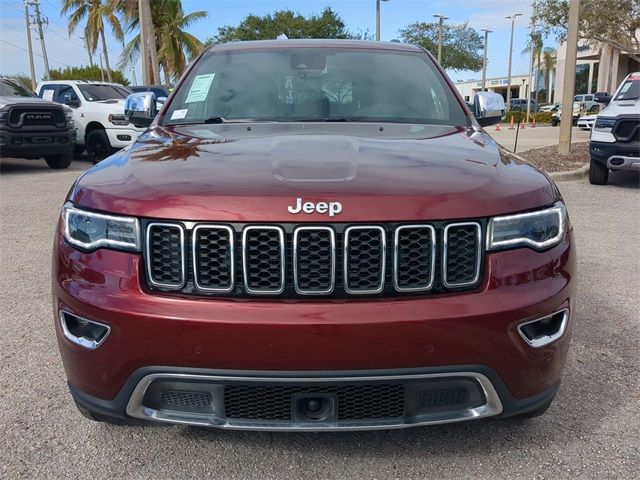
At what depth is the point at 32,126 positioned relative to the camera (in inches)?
455

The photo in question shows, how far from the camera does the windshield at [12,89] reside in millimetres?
12135

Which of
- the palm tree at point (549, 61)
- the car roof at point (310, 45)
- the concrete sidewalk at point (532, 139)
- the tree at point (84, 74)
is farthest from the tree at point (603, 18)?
the palm tree at point (549, 61)

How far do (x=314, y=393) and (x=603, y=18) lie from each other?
25053mm

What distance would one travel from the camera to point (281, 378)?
6.47 feet

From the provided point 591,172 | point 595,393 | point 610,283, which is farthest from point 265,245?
point 591,172

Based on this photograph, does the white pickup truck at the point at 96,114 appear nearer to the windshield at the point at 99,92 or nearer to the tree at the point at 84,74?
the windshield at the point at 99,92

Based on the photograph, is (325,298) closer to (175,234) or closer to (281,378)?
(281,378)

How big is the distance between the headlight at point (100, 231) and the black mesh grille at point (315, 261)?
541 mm

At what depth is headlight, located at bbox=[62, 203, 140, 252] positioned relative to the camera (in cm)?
206

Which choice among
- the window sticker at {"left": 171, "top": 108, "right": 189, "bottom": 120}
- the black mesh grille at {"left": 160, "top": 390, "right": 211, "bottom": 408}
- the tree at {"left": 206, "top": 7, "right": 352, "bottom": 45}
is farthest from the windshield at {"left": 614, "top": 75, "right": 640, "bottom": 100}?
the tree at {"left": 206, "top": 7, "right": 352, "bottom": 45}

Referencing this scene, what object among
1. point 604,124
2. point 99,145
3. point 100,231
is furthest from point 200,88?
point 99,145

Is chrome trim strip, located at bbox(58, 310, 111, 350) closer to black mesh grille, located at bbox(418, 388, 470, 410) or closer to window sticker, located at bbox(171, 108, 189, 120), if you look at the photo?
black mesh grille, located at bbox(418, 388, 470, 410)

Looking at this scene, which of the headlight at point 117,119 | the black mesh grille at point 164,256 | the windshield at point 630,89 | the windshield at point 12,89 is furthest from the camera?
the headlight at point 117,119

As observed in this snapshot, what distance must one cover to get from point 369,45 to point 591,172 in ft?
23.1
